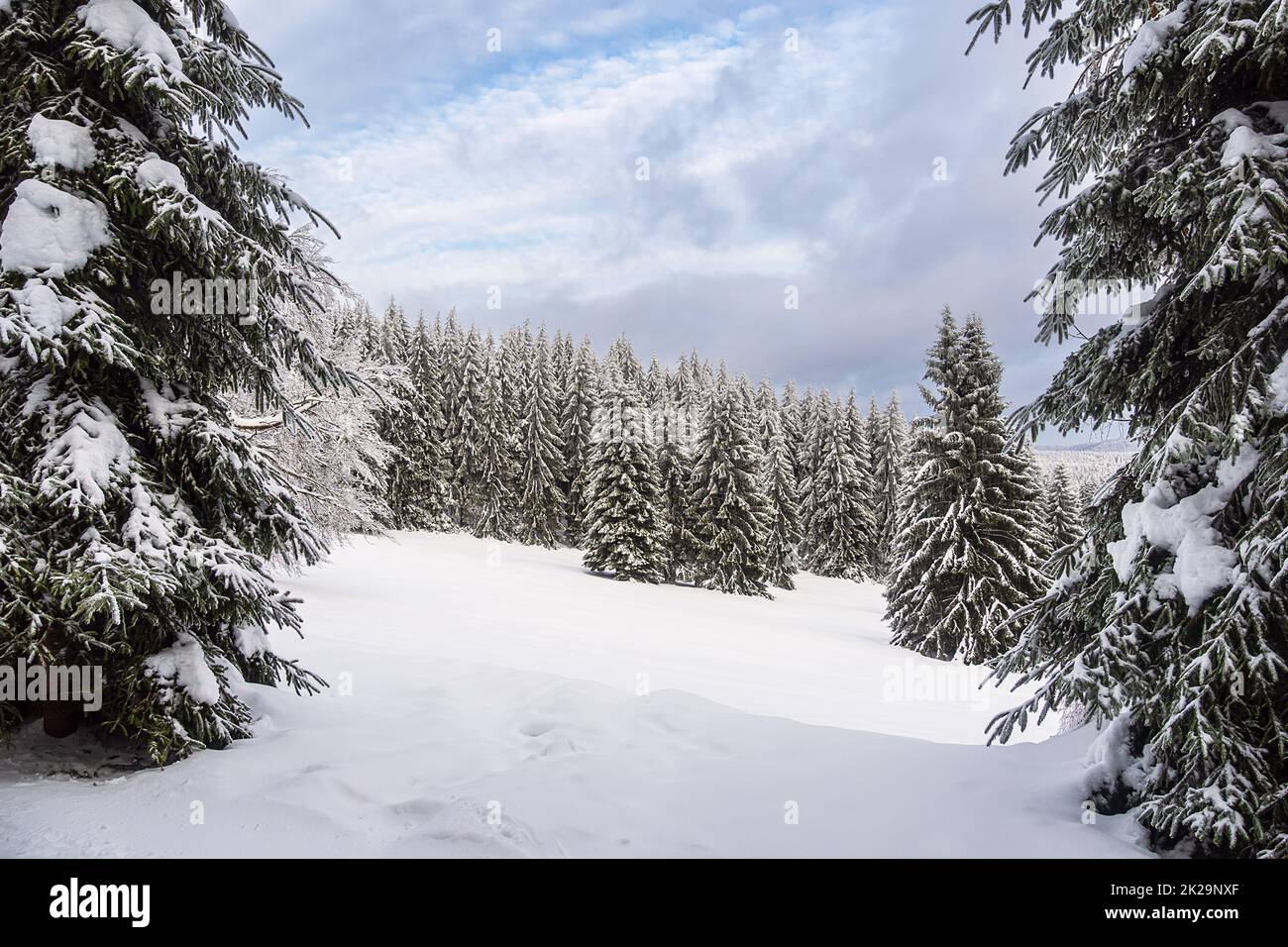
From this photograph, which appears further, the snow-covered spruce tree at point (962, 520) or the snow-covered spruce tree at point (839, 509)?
the snow-covered spruce tree at point (839, 509)

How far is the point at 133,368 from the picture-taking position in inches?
183

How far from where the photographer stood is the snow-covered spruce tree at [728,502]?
3475 cm

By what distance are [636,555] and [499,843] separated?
1175 inches

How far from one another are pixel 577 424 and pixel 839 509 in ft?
64.3

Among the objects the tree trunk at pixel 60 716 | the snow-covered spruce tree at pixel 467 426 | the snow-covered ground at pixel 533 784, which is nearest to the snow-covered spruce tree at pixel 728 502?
the snow-covered spruce tree at pixel 467 426

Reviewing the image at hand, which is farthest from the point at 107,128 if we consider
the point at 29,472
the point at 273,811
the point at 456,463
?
the point at 456,463

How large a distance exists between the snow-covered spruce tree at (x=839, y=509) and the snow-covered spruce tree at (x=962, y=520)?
2425 centimetres

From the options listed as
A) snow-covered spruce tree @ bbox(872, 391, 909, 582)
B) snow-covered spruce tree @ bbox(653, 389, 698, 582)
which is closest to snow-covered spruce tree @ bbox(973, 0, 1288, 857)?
snow-covered spruce tree @ bbox(653, 389, 698, 582)

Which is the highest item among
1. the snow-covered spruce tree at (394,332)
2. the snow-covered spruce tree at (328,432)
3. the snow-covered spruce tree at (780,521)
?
the snow-covered spruce tree at (394,332)

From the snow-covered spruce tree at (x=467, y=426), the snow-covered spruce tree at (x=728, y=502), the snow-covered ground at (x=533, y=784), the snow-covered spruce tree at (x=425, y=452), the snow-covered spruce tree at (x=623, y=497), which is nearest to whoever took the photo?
the snow-covered ground at (x=533, y=784)

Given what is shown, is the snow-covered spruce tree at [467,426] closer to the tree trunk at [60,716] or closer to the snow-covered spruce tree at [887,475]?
the snow-covered spruce tree at [887,475]

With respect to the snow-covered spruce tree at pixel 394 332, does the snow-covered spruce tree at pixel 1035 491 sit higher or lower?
lower

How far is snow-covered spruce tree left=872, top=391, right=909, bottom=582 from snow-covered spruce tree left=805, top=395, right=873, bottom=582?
1.88 metres

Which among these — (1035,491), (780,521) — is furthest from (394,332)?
(1035,491)
